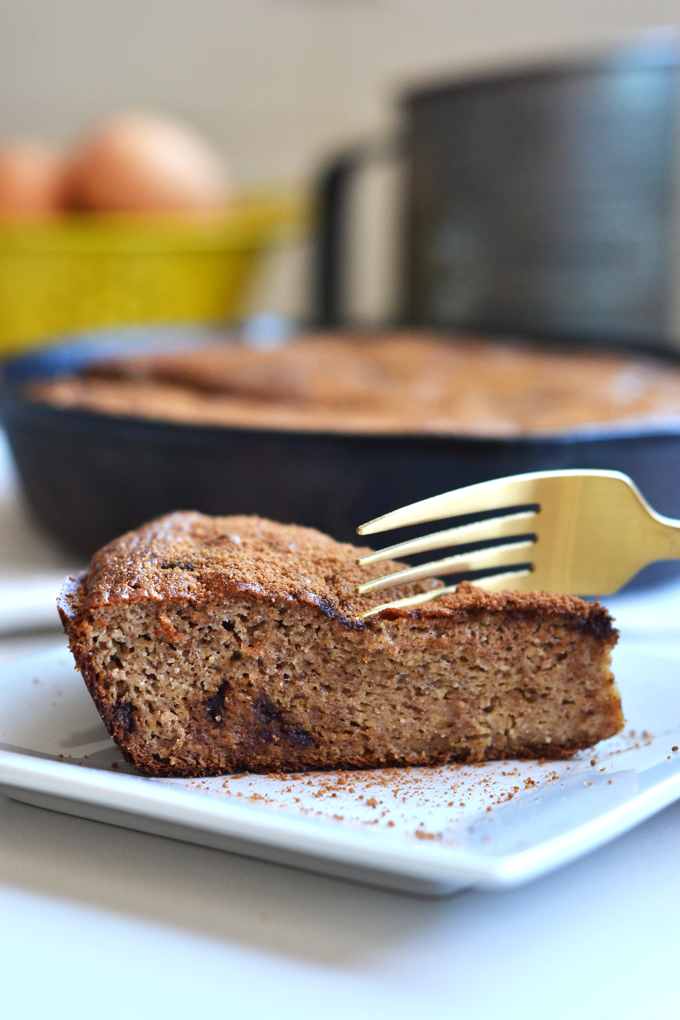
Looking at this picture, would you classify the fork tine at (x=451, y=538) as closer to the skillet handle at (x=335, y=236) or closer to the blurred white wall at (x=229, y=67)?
the skillet handle at (x=335, y=236)

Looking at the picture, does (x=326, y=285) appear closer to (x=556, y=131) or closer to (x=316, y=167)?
(x=556, y=131)

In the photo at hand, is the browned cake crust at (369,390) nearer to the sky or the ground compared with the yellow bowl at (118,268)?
nearer to the ground

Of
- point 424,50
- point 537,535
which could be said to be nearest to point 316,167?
point 424,50

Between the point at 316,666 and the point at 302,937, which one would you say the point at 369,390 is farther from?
the point at 302,937

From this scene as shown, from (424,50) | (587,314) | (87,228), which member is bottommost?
(587,314)

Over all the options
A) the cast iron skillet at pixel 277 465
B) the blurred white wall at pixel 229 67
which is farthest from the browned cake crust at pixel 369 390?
the blurred white wall at pixel 229 67

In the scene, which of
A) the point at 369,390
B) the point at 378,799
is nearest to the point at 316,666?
the point at 378,799
